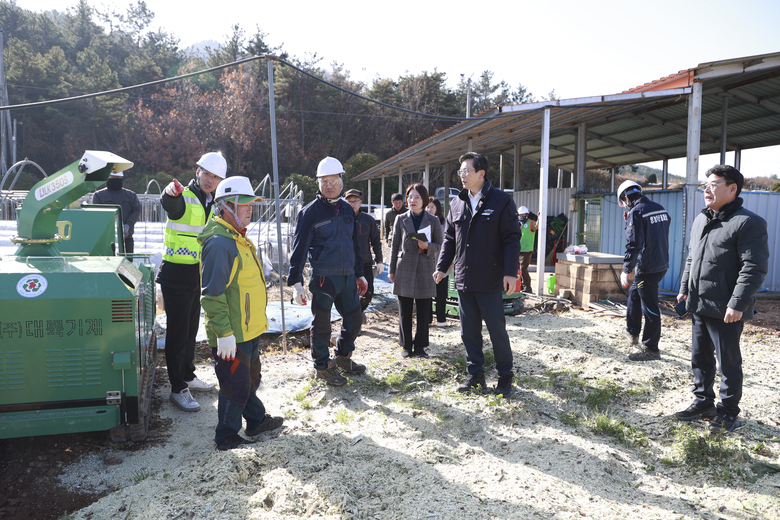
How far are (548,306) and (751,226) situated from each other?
4758mm

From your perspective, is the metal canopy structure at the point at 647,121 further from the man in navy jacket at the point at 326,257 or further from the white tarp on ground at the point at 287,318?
the man in navy jacket at the point at 326,257

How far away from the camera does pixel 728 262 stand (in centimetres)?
348

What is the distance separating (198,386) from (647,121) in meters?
12.4

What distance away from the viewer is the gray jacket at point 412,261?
5.44 meters

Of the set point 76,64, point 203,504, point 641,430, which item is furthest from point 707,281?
point 76,64

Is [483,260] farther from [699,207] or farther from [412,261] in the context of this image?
[699,207]

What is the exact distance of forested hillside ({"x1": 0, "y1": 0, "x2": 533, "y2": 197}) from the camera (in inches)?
1345

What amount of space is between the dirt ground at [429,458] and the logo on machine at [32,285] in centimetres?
117

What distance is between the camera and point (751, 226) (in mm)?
3359

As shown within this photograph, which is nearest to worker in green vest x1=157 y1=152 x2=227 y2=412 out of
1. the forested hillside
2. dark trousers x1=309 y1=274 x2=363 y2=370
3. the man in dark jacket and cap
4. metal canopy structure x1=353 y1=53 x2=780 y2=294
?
dark trousers x1=309 y1=274 x2=363 y2=370

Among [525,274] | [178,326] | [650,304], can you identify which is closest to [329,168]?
[178,326]

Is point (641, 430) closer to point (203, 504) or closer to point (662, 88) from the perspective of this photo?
point (203, 504)

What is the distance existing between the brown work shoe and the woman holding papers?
115 centimetres

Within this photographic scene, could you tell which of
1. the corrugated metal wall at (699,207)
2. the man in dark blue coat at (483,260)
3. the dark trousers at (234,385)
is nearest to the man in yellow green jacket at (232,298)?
the dark trousers at (234,385)
